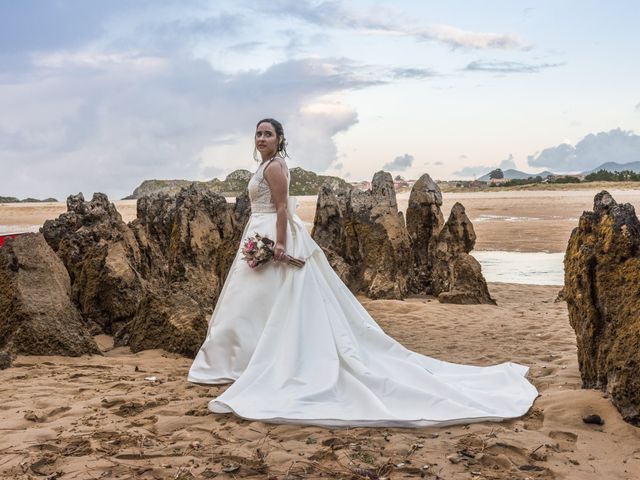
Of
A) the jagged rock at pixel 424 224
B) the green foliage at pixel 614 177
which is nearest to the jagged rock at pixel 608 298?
the jagged rock at pixel 424 224

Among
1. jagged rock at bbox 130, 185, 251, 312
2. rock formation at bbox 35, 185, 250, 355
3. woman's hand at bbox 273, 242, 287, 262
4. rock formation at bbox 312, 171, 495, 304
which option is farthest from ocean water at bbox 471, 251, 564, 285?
woman's hand at bbox 273, 242, 287, 262

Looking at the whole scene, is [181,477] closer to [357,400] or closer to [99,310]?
[357,400]

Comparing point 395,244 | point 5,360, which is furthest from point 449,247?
point 5,360

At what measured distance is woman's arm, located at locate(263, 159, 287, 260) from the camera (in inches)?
243

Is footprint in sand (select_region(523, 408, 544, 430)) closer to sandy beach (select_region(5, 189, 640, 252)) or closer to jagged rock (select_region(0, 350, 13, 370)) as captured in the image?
jagged rock (select_region(0, 350, 13, 370))

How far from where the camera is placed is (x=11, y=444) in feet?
14.4

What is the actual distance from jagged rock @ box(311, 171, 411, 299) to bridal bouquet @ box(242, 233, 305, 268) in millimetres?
6410

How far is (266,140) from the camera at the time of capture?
6.21 m

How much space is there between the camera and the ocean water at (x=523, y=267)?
15086 millimetres

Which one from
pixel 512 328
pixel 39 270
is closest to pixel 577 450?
pixel 512 328

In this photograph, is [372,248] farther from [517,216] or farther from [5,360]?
[517,216]

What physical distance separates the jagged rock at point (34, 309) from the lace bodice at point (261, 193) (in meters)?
2.58

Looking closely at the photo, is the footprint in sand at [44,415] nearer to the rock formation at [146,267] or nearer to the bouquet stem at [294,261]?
the bouquet stem at [294,261]

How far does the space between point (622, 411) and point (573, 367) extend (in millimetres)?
1983
